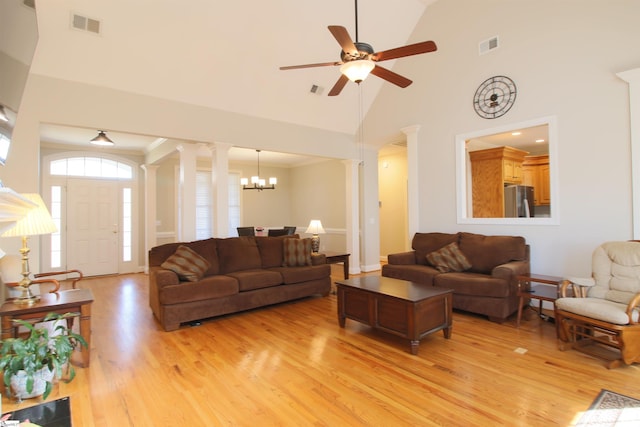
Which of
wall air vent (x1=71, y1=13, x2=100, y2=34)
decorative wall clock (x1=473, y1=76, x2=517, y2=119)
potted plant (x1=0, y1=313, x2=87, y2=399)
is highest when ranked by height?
wall air vent (x1=71, y1=13, x2=100, y2=34)

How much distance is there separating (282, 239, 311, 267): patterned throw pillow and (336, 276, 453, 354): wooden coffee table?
56.5 inches

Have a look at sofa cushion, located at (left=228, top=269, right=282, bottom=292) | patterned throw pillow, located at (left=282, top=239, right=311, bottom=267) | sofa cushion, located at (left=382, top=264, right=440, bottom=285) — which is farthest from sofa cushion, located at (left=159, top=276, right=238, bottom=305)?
sofa cushion, located at (left=382, top=264, right=440, bottom=285)

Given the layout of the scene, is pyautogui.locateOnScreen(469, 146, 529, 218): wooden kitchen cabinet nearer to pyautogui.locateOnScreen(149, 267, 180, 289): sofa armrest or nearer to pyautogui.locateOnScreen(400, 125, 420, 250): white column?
pyautogui.locateOnScreen(400, 125, 420, 250): white column

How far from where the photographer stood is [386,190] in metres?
8.77

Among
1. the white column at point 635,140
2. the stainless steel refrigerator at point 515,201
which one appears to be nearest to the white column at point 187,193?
the stainless steel refrigerator at point 515,201

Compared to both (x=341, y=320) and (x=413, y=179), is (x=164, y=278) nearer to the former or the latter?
(x=341, y=320)

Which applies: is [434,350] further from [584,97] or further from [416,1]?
[416,1]

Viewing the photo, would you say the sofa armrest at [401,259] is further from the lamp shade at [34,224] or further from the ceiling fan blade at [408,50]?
the lamp shade at [34,224]

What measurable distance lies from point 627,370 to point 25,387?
14.6 feet

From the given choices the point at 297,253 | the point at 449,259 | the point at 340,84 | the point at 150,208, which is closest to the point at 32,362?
the point at 297,253

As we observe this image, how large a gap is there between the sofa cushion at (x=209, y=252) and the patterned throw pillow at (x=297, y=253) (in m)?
1.04

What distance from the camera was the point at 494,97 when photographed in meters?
4.77

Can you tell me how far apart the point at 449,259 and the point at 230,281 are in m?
2.95

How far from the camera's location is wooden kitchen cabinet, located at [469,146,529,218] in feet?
19.4
